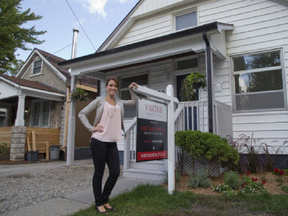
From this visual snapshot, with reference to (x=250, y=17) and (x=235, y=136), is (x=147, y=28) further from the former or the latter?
(x=235, y=136)

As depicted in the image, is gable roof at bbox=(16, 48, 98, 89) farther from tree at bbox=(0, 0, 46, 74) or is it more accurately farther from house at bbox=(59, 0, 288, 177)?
house at bbox=(59, 0, 288, 177)

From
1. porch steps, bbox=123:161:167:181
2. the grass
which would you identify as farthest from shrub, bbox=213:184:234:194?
porch steps, bbox=123:161:167:181

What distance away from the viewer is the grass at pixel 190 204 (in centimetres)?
293

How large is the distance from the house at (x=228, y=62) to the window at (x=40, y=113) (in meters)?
5.22

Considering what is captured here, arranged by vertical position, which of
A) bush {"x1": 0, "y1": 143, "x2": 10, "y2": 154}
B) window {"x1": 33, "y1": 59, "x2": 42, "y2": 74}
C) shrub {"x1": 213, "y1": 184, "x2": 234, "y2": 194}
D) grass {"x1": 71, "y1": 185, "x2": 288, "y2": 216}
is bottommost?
grass {"x1": 71, "y1": 185, "x2": 288, "y2": 216}

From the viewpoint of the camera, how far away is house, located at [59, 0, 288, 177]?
18.4 feet

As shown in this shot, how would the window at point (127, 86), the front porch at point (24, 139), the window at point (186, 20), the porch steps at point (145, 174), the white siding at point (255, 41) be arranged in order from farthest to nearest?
the front porch at point (24, 139)
the window at point (127, 86)
the window at point (186, 20)
the white siding at point (255, 41)
the porch steps at point (145, 174)

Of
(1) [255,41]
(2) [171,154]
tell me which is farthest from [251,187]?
(1) [255,41]

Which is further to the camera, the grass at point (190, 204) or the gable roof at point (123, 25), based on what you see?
the gable roof at point (123, 25)

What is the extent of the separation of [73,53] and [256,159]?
491 inches

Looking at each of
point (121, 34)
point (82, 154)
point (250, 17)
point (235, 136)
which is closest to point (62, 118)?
point (82, 154)

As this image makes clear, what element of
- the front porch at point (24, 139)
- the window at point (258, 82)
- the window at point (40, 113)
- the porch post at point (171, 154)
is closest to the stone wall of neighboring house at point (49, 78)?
the window at point (40, 113)

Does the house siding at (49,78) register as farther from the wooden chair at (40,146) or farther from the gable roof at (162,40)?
the gable roof at (162,40)

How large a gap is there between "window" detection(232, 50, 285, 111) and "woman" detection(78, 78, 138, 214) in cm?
438
